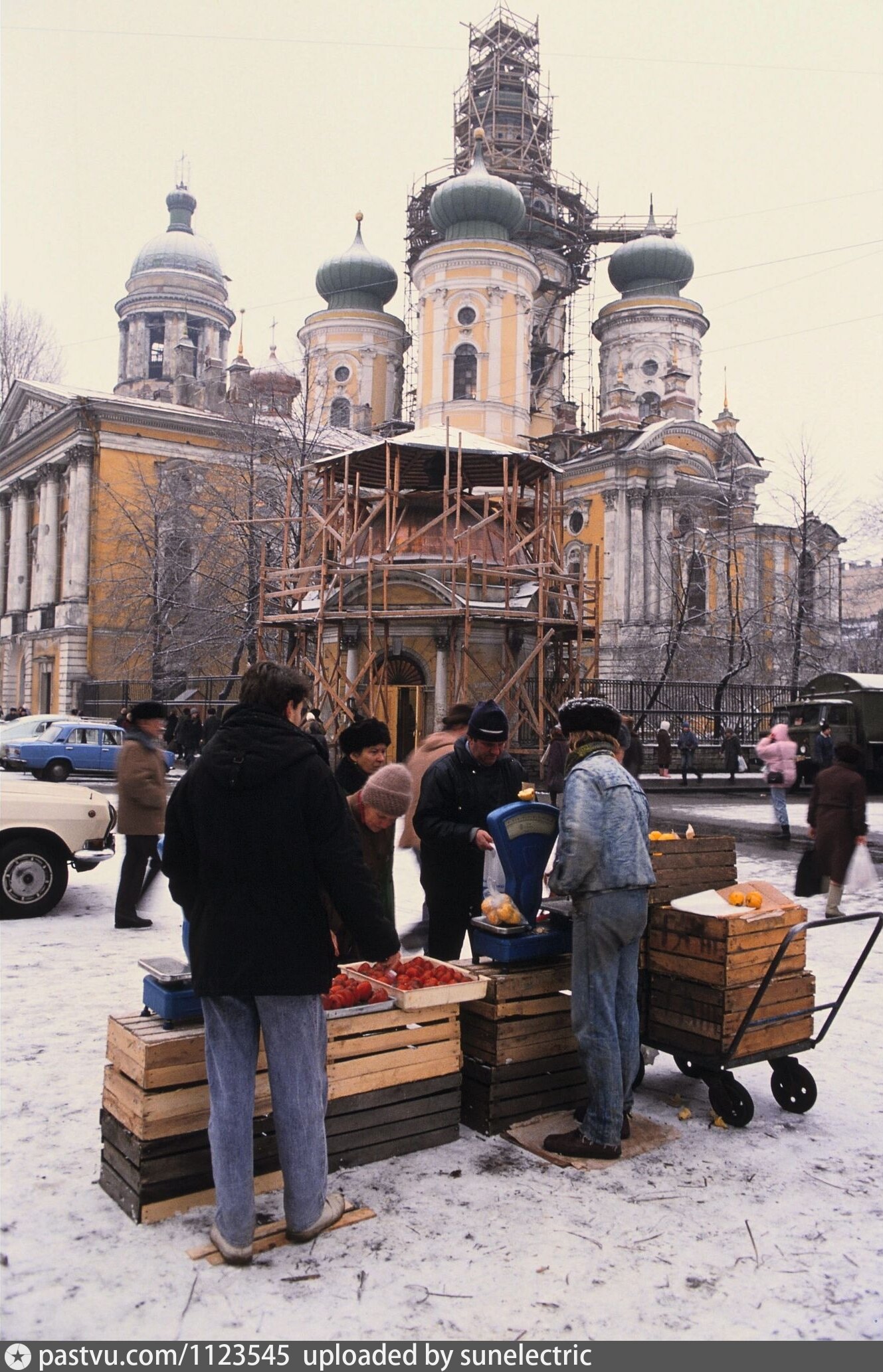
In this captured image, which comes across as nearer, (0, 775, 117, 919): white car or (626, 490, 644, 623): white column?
(0, 775, 117, 919): white car

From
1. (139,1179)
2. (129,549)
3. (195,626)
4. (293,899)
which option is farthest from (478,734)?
(129,549)

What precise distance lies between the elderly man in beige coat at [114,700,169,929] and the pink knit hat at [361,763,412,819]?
4272mm

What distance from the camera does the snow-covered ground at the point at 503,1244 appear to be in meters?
3.51

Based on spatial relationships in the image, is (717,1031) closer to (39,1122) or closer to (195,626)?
(39,1122)

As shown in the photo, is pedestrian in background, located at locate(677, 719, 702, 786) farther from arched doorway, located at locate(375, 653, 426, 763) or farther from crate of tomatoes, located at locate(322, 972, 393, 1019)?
crate of tomatoes, located at locate(322, 972, 393, 1019)

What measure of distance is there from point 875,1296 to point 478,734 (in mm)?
3289

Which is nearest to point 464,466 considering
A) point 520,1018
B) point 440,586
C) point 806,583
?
point 440,586

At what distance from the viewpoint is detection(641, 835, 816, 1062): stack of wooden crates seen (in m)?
5.21

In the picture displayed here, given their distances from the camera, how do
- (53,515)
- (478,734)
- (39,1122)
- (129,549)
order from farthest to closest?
(53,515)
(129,549)
(478,734)
(39,1122)

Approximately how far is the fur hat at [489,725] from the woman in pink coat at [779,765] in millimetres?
11162

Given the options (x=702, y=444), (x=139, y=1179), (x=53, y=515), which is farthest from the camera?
(x=702, y=444)

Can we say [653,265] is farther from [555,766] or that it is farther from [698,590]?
[555,766]

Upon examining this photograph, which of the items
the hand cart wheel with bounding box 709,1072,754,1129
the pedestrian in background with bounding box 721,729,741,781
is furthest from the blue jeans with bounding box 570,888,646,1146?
the pedestrian in background with bounding box 721,729,741,781

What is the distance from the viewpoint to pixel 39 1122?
16.6ft
